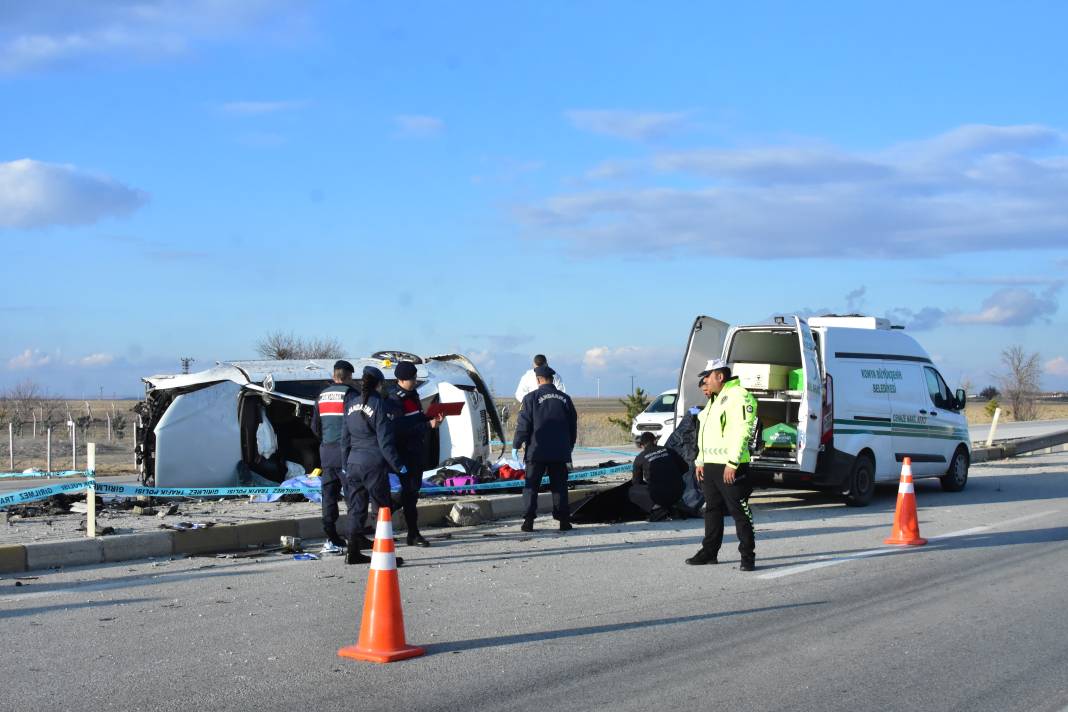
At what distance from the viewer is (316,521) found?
1193cm

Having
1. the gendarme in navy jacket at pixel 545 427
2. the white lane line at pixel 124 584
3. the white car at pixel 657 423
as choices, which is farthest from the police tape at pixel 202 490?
the white car at pixel 657 423

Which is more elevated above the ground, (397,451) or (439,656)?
(397,451)

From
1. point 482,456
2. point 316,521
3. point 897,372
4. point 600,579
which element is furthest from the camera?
point 482,456

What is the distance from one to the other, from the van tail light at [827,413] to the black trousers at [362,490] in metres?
6.63

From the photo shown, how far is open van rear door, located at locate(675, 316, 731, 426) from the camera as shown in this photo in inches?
597

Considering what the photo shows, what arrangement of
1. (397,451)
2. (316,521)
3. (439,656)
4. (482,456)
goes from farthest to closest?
(482,456) < (316,521) < (397,451) < (439,656)

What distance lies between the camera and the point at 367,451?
32.3ft

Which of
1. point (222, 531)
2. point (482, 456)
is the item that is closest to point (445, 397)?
point (482, 456)

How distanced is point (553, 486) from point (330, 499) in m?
2.67

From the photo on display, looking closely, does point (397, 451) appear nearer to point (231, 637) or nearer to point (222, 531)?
point (222, 531)

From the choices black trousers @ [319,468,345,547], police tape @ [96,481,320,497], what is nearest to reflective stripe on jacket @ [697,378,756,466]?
black trousers @ [319,468,345,547]

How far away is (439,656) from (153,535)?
16.9 feet

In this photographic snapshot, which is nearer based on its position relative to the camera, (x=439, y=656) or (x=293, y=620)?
(x=439, y=656)

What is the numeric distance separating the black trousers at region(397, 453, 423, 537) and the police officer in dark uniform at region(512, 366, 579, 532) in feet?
4.35
